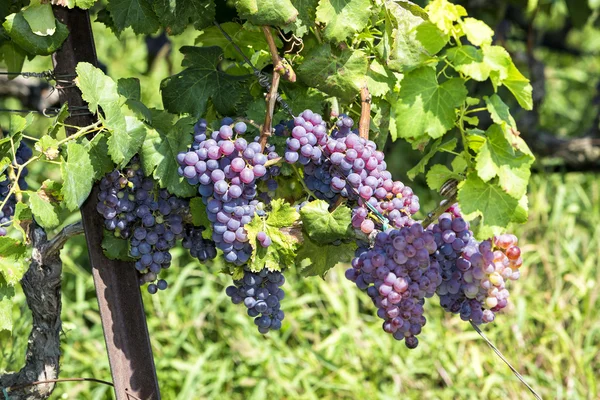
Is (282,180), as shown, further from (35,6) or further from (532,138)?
(532,138)

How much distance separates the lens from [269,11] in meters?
1.28

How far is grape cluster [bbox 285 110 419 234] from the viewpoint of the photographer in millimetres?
1299

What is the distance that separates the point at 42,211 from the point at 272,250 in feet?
1.42

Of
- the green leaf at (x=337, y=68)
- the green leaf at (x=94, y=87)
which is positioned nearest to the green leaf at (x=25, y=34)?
the green leaf at (x=94, y=87)

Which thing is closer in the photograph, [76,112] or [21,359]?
[76,112]

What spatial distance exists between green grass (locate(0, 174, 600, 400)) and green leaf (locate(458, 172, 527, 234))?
1760mm

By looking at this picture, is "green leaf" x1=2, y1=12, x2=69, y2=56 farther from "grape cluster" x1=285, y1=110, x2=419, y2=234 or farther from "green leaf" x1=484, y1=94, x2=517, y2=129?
"green leaf" x1=484, y1=94, x2=517, y2=129

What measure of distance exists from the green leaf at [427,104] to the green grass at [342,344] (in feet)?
5.90

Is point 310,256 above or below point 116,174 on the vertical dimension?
below

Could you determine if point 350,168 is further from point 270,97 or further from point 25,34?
point 25,34

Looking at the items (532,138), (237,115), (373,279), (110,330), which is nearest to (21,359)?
(110,330)

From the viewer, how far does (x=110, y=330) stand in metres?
1.56

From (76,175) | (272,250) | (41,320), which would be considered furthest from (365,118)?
(41,320)

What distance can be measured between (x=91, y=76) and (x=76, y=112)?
168mm
